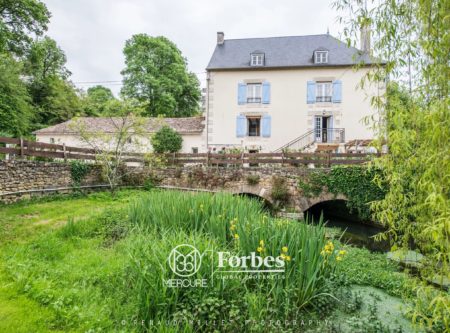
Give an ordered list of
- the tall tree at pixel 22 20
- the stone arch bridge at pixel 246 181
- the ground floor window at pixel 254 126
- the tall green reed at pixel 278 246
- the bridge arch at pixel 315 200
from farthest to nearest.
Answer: the ground floor window at pixel 254 126 → the tall tree at pixel 22 20 → the stone arch bridge at pixel 246 181 → the bridge arch at pixel 315 200 → the tall green reed at pixel 278 246

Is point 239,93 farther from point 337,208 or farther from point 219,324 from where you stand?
point 219,324

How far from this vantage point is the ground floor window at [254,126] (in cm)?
1647

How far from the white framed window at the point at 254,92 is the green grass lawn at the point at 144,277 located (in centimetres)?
1281

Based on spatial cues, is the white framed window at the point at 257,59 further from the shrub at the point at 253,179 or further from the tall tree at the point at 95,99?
the tall tree at the point at 95,99

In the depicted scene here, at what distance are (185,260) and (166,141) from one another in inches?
557

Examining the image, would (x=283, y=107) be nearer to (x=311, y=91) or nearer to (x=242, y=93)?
(x=311, y=91)

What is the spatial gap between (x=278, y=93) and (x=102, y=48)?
20.2 metres

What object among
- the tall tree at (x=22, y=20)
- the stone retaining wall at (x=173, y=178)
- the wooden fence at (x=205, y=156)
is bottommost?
the stone retaining wall at (x=173, y=178)

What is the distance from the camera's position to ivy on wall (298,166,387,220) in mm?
8250

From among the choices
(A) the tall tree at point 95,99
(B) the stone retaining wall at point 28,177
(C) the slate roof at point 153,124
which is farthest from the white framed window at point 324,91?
(A) the tall tree at point 95,99

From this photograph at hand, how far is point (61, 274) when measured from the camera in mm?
3119

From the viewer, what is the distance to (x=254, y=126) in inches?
656

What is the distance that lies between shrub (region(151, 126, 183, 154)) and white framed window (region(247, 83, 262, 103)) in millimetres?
5420

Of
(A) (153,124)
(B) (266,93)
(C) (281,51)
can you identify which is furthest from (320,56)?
(A) (153,124)
